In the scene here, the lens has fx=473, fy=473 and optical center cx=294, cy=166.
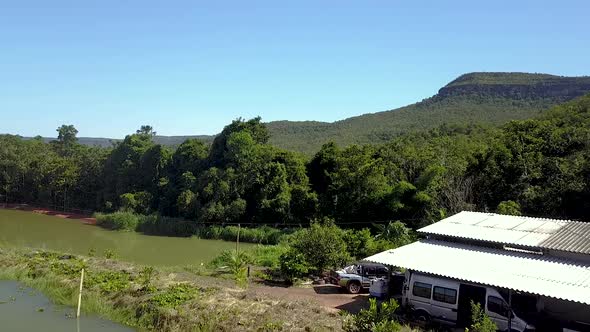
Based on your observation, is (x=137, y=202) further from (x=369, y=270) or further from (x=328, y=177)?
(x=369, y=270)

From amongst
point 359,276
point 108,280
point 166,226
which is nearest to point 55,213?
point 166,226

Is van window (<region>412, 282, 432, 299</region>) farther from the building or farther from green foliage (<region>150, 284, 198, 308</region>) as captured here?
green foliage (<region>150, 284, 198, 308</region>)

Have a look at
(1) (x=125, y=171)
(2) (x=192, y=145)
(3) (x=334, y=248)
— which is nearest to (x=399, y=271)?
(3) (x=334, y=248)

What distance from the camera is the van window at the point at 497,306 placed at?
1445cm

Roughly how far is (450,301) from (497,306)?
142cm

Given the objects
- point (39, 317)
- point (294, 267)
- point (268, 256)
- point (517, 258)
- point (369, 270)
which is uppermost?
point (517, 258)

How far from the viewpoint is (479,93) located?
106 meters

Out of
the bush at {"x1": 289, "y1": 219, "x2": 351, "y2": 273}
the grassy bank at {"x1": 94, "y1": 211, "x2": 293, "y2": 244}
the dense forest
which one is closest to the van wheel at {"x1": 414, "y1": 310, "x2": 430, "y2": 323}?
the bush at {"x1": 289, "y1": 219, "x2": 351, "y2": 273}

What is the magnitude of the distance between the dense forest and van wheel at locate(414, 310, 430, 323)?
610 inches

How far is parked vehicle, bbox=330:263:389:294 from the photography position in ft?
66.6

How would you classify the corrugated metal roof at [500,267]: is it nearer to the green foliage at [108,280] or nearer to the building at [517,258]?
the building at [517,258]

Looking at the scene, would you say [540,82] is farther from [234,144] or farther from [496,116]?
[234,144]

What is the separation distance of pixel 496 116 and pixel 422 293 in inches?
2910

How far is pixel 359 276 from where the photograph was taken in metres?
20.4
